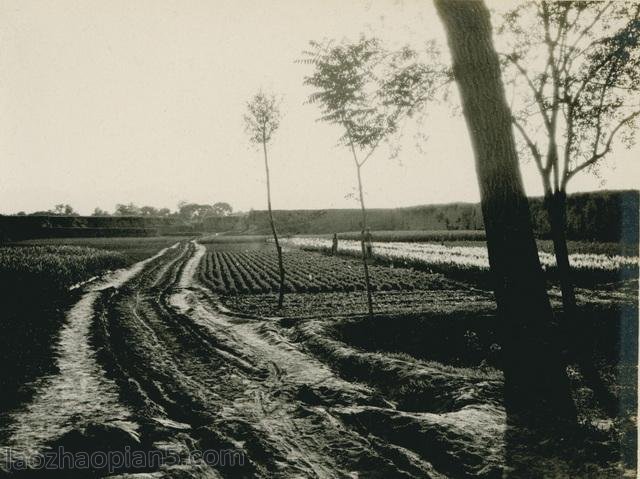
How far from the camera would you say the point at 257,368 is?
820 cm

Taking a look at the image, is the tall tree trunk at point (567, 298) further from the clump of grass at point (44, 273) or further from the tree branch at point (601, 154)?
→ the clump of grass at point (44, 273)

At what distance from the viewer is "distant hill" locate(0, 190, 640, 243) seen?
37906 millimetres

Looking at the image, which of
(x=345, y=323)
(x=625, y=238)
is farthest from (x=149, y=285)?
(x=625, y=238)

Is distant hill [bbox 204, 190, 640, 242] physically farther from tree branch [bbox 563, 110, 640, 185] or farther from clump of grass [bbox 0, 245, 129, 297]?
clump of grass [bbox 0, 245, 129, 297]

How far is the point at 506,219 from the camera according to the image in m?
5.28

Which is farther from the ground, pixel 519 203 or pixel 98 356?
pixel 519 203

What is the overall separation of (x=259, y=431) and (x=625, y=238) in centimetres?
3757

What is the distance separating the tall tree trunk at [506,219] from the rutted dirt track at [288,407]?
2.51 feet

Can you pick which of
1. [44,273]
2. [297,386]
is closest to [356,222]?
[44,273]

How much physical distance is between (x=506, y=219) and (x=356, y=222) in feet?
305

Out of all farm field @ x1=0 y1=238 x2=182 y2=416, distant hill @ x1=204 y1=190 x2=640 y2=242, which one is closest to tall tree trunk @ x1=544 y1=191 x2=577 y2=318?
distant hill @ x1=204 y1=190 x2=640 y2=242

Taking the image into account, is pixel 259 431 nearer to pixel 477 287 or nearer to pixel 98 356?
pixel 98 356

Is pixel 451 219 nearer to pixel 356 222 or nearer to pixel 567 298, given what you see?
pixel 356 222

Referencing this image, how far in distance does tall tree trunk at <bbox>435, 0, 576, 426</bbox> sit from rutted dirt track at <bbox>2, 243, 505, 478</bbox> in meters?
0.76
